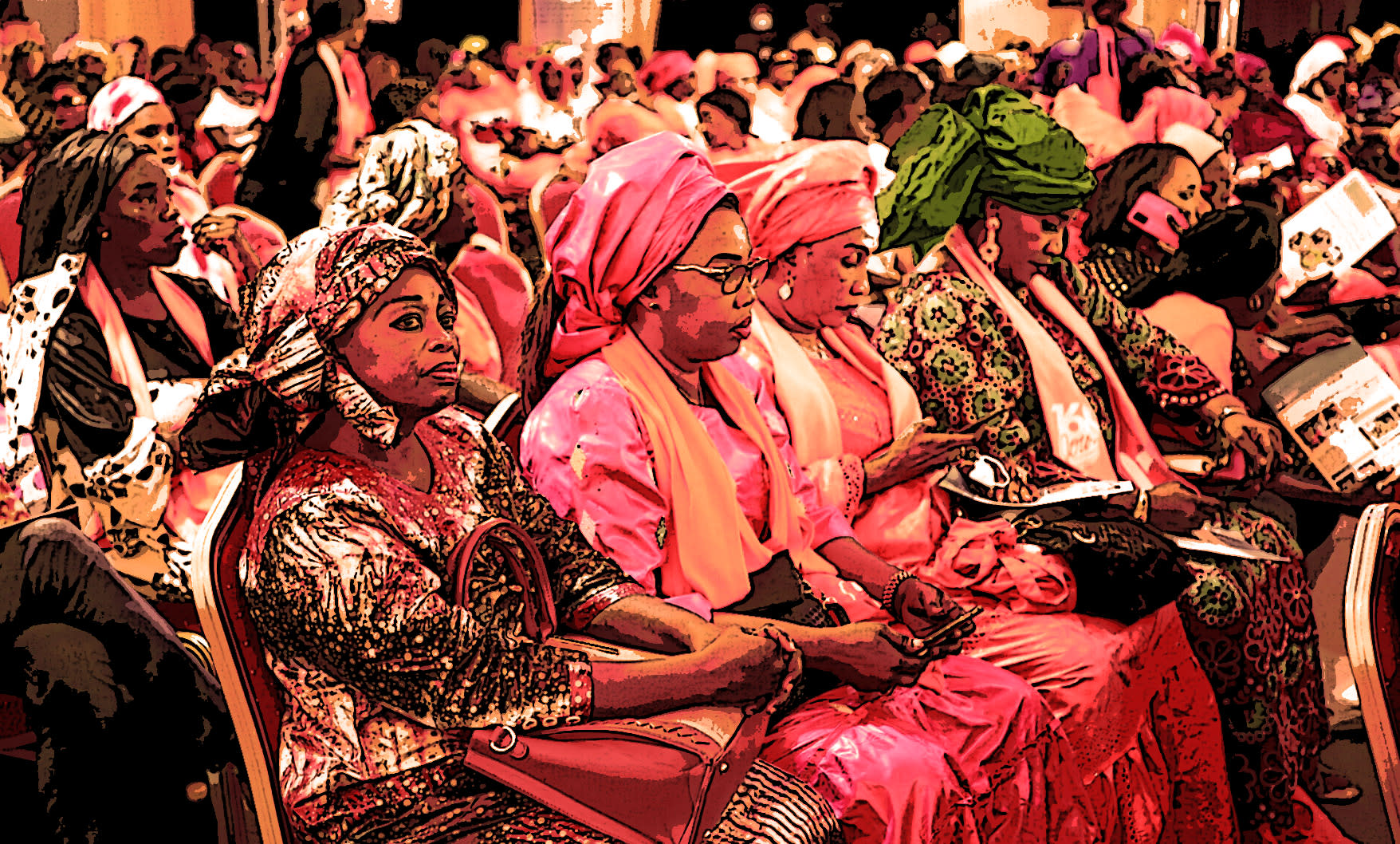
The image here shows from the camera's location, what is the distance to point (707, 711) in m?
2.25

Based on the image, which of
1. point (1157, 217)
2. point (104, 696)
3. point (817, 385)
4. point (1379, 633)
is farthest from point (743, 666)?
point (1157, 217)

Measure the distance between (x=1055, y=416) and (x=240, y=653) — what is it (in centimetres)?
185

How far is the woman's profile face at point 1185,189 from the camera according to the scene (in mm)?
3652

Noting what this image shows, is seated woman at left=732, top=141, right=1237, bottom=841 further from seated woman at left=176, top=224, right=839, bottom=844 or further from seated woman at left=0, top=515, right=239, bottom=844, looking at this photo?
seated woman at left=0, top=515, right=239, bottom=844

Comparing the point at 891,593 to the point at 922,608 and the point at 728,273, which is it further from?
the point at 728,273

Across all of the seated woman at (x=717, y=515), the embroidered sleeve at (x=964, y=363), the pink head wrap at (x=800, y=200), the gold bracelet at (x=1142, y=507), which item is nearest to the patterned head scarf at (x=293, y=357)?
the seated woman at (x=717, y=515)

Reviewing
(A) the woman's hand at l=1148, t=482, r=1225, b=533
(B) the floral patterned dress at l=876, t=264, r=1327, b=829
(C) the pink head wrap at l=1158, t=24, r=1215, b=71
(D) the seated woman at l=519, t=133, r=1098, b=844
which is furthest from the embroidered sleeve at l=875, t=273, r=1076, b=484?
(C) the pink head wrap at l=1158, t=24, r=1215, b=71

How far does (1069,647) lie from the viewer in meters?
2.78

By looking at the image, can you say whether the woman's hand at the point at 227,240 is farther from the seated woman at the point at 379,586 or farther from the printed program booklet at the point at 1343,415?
the printed program booklet at the point at 1343,415

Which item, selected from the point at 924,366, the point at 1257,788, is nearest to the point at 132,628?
the point at 924,366

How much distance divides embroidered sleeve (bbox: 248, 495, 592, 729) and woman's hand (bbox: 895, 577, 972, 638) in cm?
79

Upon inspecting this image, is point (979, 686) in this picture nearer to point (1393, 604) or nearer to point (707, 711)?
point (707, 711)

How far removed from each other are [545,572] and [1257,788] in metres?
1.66

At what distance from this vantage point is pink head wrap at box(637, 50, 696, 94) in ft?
10.2
